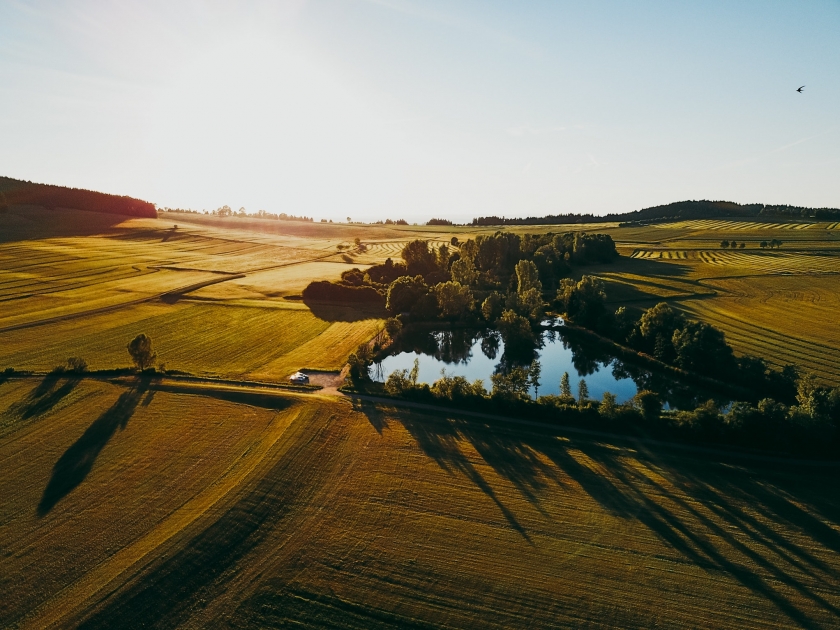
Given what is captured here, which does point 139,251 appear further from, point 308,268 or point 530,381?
point 530,381

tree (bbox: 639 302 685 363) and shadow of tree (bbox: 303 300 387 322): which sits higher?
tree (bbox: 639 302 685 363)

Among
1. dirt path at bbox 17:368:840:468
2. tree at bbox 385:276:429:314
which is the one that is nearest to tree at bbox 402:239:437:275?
tree at bbox 385:276:429:314

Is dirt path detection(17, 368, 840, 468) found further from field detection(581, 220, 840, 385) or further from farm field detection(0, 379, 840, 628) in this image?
field detection(581, 220, 840, 385)

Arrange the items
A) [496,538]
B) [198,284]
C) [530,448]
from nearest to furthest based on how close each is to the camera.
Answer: [496,538]
[530,448]
[198,284]

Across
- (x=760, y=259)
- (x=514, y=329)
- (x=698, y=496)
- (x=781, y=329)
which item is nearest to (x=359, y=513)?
(x=698, y=496)

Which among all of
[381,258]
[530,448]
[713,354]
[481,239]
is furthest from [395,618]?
[381,258]

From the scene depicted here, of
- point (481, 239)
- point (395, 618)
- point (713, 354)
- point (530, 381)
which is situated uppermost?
point (481, 239)

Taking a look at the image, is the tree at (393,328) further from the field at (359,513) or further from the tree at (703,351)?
the tree at (703,351)

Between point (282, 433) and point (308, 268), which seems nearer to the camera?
point (282, 433)
